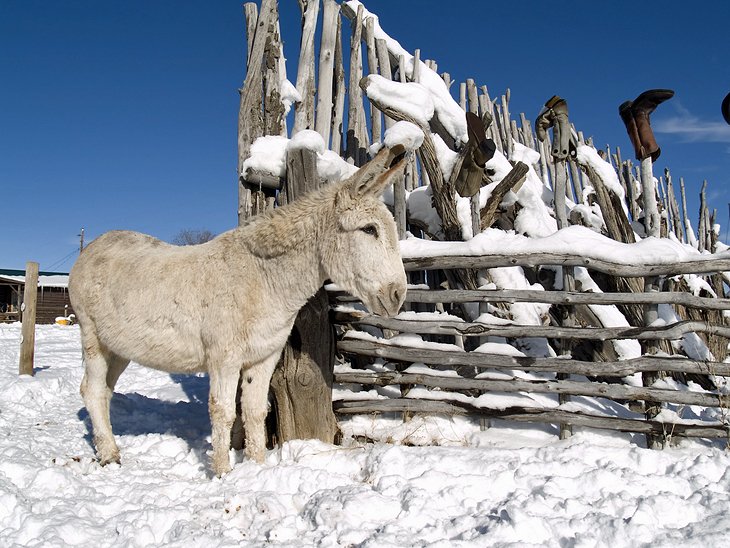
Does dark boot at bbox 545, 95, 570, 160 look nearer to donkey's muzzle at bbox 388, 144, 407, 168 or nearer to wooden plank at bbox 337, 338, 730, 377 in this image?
wooden plank at bbox 337, 338, 730, 377

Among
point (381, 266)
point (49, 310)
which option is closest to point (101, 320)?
point (381, 266)

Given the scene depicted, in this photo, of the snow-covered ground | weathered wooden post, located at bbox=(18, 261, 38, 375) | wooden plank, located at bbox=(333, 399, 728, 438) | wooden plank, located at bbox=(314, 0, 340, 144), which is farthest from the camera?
weathered wooden post, located at bbox=(18, 261, 38, 375)

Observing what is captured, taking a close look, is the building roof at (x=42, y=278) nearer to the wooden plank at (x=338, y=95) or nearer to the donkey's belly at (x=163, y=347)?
the wooden plank at (x=338, y=95)

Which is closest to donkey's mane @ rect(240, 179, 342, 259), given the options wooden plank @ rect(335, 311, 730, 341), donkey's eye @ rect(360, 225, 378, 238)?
donkey's eye @ rect(360, 225, 378, 238)

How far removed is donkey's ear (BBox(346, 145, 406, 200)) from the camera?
10.2 ft

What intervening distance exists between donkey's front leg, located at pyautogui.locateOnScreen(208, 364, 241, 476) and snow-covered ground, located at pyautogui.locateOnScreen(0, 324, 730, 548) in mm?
160

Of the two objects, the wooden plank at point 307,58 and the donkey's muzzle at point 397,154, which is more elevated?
the wooden plank at point 307,58

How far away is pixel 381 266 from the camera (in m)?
3.04

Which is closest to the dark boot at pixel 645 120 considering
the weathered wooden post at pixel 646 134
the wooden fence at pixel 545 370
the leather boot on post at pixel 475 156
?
the weathered wooden post at pixel 646 134

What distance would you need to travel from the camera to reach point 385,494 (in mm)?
2953

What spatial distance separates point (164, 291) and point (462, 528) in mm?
2506

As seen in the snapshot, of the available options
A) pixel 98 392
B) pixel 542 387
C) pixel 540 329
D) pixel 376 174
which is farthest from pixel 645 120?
pixel 98 392

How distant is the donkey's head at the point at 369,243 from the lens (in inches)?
119

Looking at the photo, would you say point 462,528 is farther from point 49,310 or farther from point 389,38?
point 49,310
